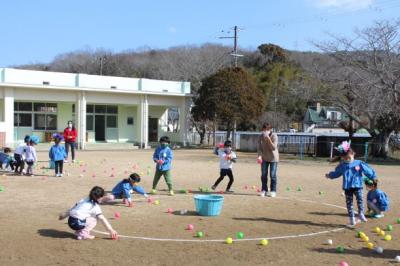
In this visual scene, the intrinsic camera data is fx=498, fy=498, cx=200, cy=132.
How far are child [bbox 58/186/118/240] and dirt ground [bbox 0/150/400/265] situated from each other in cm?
17

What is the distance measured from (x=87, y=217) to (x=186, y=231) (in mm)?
1593

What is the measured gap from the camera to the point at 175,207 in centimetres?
1011

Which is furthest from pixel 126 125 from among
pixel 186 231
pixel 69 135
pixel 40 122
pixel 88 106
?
pixel 186 231

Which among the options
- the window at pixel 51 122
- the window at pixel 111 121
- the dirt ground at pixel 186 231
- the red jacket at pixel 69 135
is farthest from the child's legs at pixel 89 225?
the window at pixel 111 121

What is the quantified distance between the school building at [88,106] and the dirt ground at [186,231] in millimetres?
19286

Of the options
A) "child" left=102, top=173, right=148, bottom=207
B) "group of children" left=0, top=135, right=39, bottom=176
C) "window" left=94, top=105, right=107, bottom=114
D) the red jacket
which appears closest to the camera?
"child" left=102, top=173, right=148, bottom=207

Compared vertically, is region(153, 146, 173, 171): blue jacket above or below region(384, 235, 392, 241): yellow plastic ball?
above

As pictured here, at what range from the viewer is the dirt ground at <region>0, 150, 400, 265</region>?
6.37 metres

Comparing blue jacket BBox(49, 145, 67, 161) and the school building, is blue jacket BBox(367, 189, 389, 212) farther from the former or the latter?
the school building

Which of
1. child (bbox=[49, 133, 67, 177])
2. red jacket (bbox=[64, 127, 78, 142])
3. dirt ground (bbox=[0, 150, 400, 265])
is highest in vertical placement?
red jacket (bbox=[64, 127, 78, 142])

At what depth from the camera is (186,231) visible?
789 cm

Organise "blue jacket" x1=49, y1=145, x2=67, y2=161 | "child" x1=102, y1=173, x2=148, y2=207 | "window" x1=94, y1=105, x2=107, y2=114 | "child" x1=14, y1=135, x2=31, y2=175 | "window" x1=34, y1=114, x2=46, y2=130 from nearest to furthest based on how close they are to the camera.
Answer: "child" x1=102, y1=173, x2=148, y2=207
"blue jacket" x1=49, y1=145, x2=67, y2=161
"child" x1=14, y1=135, x2=31, y2=175
"window" x1=34, y1=114, x2=46, y2=130
"window" x1=94, y1=105, x2=107, y2=114

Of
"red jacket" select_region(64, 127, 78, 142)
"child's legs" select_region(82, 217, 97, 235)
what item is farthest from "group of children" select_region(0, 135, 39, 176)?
"child's legs" select_region(82, 217, 97, 235)

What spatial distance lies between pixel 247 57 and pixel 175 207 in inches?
2827
